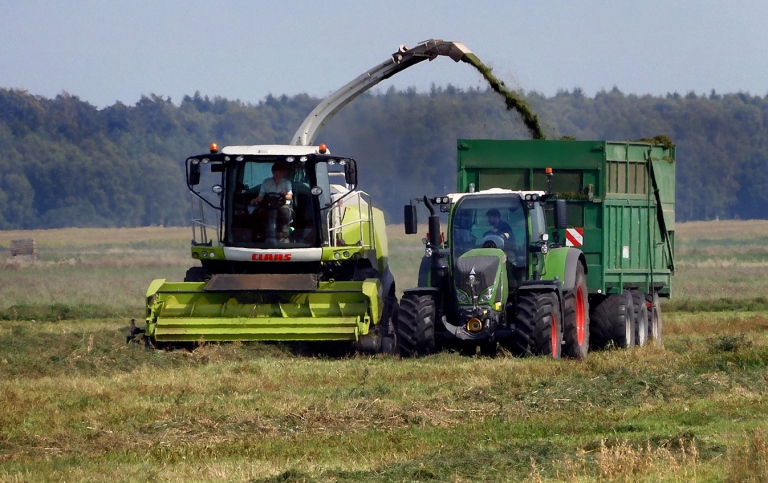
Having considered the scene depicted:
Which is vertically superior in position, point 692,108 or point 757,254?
point 692,108

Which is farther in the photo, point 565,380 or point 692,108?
point 692,108

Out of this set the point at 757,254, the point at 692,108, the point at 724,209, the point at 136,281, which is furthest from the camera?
the point at 724,209

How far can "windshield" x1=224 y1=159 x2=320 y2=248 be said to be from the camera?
1725 centimetres

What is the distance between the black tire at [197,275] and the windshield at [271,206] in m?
0.71

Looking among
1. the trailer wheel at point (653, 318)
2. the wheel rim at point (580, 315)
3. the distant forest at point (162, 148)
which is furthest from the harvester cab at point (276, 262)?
the distant forest at point (162, 148)

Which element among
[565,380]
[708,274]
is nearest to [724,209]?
[708,274]

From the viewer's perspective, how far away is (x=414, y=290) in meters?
15.7

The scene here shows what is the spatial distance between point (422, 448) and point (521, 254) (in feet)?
21.7

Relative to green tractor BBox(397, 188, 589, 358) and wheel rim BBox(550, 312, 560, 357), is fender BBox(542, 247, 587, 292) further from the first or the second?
wheel rim BBox(550, 312, 560, 357)

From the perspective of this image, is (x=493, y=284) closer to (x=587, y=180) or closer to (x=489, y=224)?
(x=489, y=224)

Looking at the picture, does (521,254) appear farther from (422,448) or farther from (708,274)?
(708,274)

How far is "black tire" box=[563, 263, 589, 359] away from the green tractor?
0.04 ft

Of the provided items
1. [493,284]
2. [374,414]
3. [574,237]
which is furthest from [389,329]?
[374,414]

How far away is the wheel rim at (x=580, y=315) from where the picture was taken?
16953mm
